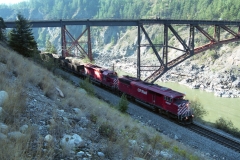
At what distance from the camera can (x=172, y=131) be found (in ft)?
47.9

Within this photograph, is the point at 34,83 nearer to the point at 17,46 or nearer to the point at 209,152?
the point at 209,152

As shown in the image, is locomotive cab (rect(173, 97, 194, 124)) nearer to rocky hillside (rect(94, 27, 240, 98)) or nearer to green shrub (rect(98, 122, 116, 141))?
green shrub (rect(98, 122, 116, 141))

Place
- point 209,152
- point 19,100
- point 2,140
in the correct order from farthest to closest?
point 209,152
point 19,100
point 2,140

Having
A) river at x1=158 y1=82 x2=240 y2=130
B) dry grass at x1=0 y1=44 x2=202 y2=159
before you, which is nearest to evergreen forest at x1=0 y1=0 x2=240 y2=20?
river at x1=158 y1=82 x2=240 y2=130

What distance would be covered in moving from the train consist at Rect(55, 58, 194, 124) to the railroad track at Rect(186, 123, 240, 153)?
3.24ft

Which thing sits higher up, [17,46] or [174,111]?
[17,46]

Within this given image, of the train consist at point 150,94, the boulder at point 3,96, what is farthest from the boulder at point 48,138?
the train consist at point 150,94

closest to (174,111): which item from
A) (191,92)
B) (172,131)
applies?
(172,131)

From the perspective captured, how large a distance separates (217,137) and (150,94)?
601 centimetres

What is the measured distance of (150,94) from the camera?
19.2 metres

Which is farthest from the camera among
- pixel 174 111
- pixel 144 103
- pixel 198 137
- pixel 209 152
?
pixel 144 103

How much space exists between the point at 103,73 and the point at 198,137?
13051 mm

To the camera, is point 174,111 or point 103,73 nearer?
point 174,111

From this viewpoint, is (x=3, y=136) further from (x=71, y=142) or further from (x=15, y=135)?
(x=71, y=142)
